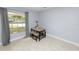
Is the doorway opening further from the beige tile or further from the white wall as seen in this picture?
the beige tile

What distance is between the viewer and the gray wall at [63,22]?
140 inches

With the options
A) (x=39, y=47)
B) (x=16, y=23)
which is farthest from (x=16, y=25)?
(x=39, y=47)

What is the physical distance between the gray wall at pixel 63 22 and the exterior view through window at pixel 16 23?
1716mm

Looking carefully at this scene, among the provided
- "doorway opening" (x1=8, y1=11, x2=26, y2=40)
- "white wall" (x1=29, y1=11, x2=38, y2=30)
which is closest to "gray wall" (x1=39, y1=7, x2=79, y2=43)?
"white wall" (x1=29, y1=11, x2=38, y2=30)

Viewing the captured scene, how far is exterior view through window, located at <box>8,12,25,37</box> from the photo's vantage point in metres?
4.24

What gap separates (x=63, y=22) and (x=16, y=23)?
8.63ft

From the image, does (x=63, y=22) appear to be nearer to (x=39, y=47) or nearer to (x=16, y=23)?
(x=39, y=47)

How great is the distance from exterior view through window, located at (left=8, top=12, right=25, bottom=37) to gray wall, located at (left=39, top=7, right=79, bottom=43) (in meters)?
1.72

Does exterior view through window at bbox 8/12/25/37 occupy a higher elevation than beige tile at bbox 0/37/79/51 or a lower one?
higher

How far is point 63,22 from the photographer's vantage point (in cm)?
424

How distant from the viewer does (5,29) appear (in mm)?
3602
